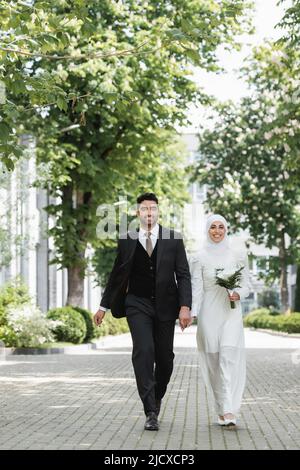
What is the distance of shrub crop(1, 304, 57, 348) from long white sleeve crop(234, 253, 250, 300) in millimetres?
16636

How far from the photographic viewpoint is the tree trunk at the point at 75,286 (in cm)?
3334

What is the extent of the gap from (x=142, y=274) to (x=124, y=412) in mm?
2402

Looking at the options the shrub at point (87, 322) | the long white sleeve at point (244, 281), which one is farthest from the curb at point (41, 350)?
the long white sleeve at point (244, 281)

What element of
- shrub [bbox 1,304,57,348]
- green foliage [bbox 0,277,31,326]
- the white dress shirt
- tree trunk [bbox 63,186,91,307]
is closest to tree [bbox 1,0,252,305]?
tree trunk [bbox 63,186,91,307]

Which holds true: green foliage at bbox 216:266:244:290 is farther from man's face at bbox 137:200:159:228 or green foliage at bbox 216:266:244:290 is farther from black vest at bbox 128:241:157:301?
man's face at bbox 137:200:159:228

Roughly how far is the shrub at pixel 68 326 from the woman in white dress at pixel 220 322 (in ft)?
62.2

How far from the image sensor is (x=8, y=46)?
40.5ft

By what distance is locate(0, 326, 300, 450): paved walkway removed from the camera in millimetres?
8828

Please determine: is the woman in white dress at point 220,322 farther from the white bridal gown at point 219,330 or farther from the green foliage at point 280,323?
the green foliage at point 280,323

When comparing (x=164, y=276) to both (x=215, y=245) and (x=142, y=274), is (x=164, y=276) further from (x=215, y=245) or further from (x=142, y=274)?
(x=215, y=245)

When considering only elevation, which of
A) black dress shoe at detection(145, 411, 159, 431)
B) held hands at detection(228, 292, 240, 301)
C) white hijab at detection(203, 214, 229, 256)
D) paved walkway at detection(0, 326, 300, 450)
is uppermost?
white hijab at detection(203, 214, 229, 256)

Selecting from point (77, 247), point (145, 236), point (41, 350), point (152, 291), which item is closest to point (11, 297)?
point (41, 350)

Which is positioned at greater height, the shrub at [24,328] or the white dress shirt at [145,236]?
the white dress shirt at [145,236]
